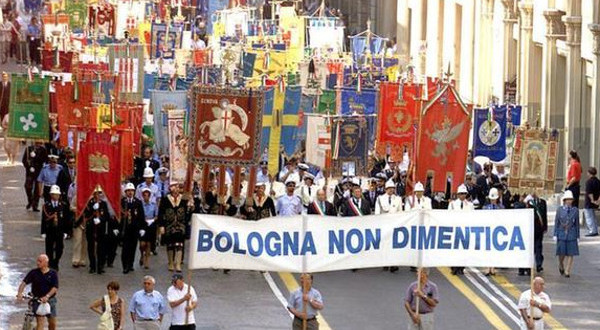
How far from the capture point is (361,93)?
159ft

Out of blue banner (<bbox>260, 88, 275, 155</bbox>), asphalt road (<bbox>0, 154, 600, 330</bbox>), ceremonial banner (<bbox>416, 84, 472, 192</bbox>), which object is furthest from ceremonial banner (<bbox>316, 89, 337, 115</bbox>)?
asphalt road (<bbox>0, 154, 600, 330</bbox>)

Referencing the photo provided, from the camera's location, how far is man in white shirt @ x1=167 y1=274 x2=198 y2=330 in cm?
3116

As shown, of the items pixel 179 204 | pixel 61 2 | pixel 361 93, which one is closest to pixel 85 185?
pixel 179 204

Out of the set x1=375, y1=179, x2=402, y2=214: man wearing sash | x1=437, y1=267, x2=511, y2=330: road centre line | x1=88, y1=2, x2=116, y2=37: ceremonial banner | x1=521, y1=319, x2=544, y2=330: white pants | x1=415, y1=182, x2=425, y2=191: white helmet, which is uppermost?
x1=88, y1=2, x2=116, y2=37: ceremonial banner

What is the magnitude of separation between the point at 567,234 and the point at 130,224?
7122mm

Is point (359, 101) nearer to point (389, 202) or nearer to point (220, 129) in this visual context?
point (220, 129)

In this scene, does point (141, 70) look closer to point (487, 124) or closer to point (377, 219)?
point (487, 124)

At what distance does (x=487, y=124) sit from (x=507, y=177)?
2789mm

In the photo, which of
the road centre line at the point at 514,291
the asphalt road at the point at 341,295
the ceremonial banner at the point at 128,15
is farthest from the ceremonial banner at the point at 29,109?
the ceremonial banner at the point at 128,15

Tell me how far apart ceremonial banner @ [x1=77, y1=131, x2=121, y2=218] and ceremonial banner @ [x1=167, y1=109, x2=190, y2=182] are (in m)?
1.64

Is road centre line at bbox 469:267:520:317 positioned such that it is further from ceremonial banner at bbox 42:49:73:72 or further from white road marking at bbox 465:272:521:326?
ceremonial banner at bbox 42:49:73:72

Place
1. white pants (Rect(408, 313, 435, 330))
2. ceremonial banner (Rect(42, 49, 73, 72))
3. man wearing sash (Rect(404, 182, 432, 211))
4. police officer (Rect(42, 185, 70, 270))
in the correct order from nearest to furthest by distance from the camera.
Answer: white pants (Rect(408, 313, 435, 330)) < police officer (Rect(42, 185, 70, 270)) < man wearing sash (Rect(404, 182, 432, 211)) < ceremonial banner (Rect(42, 49, 73, 72))

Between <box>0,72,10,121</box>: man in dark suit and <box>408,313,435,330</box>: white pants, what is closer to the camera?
<box>408,313,435,330</box>: white pants

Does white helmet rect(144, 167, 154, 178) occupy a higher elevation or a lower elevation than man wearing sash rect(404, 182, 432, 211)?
higher
